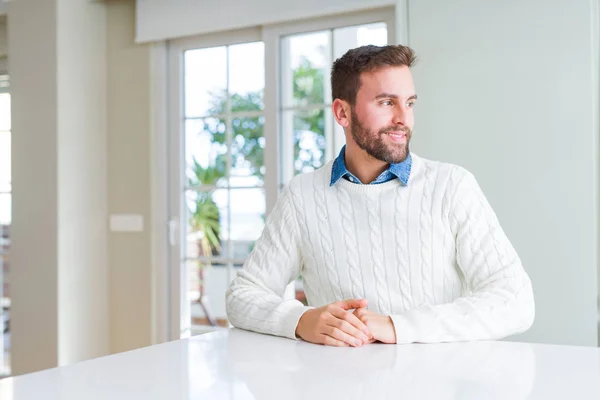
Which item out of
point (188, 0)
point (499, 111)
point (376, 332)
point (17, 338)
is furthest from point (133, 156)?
point (376, 332)

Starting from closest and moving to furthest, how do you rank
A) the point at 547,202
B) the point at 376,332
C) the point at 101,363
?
the point at 101,363 < the point at 376,332 < the point at 547,202

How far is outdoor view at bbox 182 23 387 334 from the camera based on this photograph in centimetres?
380

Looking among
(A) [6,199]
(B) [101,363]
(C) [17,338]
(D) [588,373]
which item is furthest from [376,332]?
(A) [6,199]

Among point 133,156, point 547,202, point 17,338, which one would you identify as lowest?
point 17,338

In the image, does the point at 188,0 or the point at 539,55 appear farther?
the point at 188,0

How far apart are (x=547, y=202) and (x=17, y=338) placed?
10.00 feet

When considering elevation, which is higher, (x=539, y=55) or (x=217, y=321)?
(x=539, y=55)

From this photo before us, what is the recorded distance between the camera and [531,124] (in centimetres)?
277

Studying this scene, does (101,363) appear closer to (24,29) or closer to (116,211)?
(116,211)

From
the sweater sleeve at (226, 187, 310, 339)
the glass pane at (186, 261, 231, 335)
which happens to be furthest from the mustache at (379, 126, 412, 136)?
the glass pane at (186, 261, 231, 335)

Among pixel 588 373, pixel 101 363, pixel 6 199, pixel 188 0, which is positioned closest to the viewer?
pixel 588 373

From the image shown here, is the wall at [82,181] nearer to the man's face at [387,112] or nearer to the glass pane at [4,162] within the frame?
the glass pane at [4,162]

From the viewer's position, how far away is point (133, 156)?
13.4 ft

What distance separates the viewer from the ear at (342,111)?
5.93 feet
